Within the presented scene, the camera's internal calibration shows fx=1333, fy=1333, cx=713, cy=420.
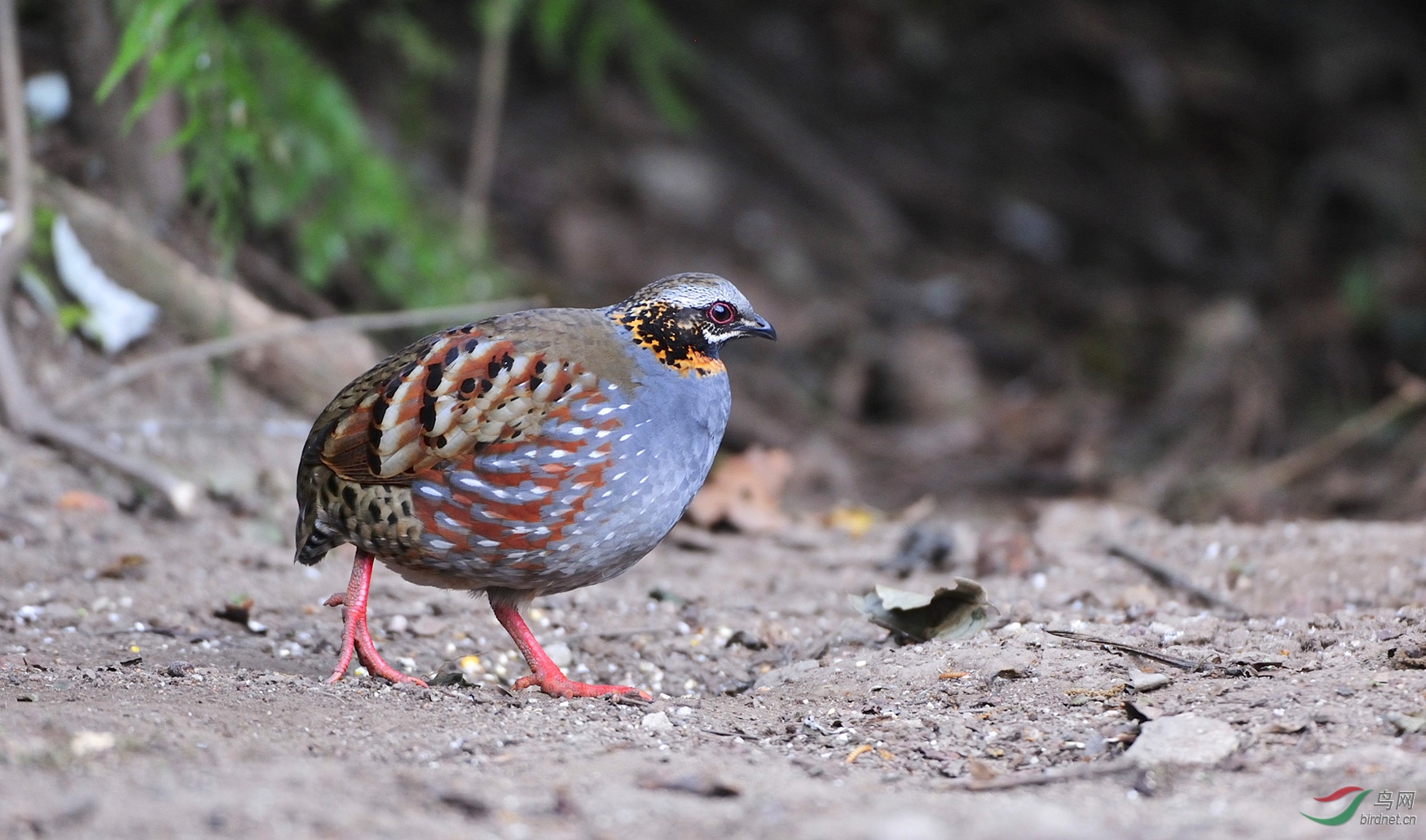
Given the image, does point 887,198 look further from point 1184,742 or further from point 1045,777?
point 1045,777

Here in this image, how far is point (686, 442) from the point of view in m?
4.14

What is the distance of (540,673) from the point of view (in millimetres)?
4141

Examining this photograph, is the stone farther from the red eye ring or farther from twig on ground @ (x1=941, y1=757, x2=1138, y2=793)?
the red eye ring

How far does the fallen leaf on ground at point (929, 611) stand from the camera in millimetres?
4398

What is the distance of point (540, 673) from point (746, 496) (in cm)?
278

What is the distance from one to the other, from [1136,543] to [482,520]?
3.21 meters

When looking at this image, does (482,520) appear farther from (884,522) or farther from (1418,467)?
(1418,467)

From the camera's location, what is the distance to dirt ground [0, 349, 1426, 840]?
105 inches

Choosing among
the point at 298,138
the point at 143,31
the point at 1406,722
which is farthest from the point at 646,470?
the point at 298,138

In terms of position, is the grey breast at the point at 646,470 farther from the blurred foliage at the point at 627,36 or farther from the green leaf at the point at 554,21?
the blurred foliage at the point at 627,36

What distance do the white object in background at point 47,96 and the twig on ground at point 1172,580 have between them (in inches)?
217

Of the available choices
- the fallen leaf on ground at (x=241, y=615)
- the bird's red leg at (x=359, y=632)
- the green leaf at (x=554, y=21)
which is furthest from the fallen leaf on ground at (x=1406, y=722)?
the green leaf at (x=554, y=21)

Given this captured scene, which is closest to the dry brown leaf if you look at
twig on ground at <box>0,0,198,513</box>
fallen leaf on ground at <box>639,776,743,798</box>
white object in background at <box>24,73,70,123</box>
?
fallen leaf on ground at <box>639,776,743,798</box>

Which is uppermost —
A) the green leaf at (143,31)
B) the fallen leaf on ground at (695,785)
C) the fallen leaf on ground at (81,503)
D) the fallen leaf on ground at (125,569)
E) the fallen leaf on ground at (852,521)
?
the fallen leaf on ground at (852,521)
